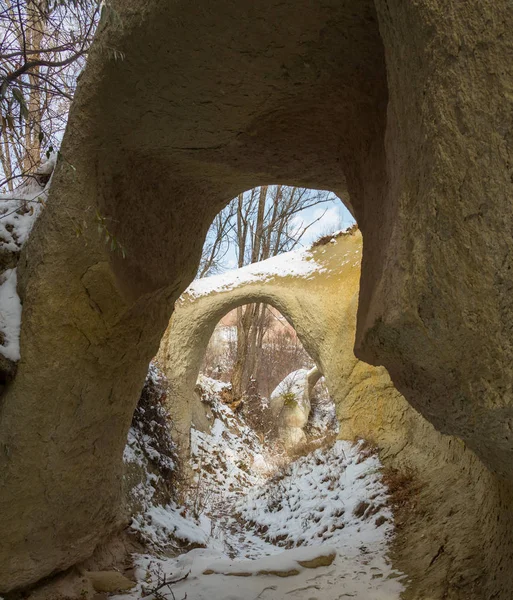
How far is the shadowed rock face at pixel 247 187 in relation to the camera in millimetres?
1201

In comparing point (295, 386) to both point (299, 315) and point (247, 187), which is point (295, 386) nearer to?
point (299, 315)

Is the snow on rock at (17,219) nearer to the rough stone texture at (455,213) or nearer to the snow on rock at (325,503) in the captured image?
the rough stone texture at (455,213)

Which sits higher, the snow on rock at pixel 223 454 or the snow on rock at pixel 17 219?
the snow on rock at pixel 17 219

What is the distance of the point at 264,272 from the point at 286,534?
459cm

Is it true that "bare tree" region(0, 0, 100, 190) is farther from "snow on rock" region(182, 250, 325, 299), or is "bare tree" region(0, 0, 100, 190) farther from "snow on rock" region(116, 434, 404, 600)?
"snow on rock" region(182, 250, 325, 299)

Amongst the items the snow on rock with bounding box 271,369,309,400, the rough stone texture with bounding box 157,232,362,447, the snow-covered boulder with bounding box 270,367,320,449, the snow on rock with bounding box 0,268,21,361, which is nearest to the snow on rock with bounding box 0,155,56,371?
the snow on rock with bounding box 0,268,21,361

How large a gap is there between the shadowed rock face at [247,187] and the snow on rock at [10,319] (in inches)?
2.1

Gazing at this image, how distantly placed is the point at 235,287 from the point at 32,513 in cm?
613

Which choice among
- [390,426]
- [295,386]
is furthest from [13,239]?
[295,386]

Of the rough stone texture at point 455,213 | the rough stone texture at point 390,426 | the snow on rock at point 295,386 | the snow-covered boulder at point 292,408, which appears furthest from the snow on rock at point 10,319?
the snow on rock at point 295,386

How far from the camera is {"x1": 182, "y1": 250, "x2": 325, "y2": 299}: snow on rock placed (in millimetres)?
7754

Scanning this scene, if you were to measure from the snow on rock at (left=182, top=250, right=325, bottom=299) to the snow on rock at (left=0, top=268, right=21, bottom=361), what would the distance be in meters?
5.61

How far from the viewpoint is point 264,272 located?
8180 millimetres

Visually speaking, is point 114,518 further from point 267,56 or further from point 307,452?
point 307,452
